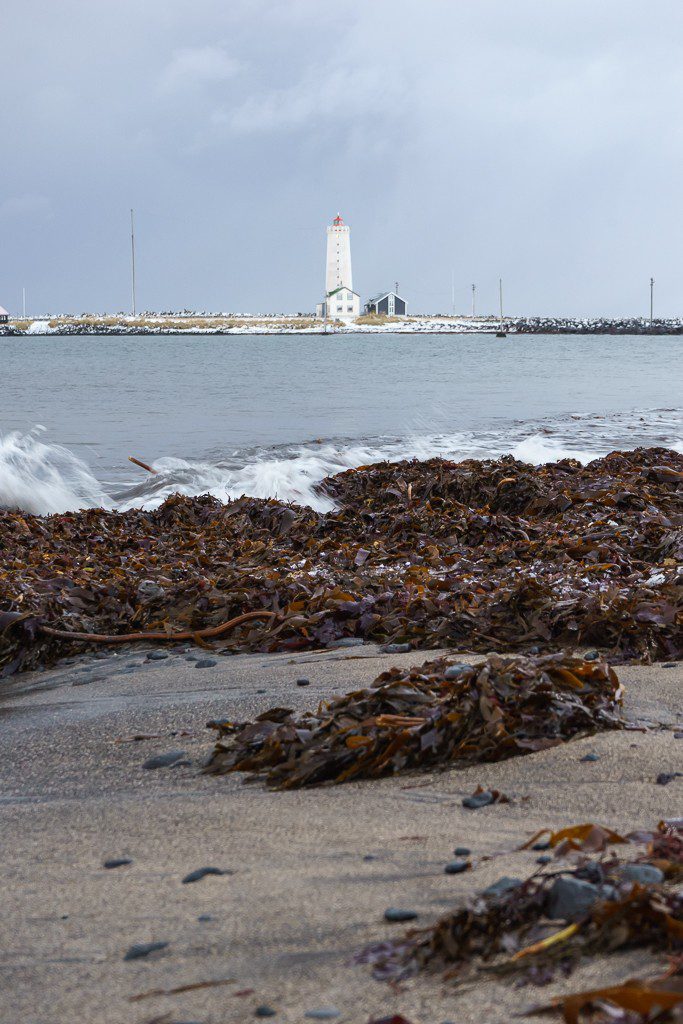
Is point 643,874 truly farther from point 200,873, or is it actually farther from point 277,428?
point 277,428

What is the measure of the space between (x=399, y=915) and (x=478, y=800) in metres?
0.64

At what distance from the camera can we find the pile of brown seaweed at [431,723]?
2.49 meters

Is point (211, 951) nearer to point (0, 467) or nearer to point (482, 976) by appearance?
point (482, 976)

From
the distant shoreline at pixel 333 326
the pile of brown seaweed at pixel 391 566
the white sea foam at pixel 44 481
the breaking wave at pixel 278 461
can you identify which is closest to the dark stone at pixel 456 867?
the pile of brown seaweed at pixel 391 566

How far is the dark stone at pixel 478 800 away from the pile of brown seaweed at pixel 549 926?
22.8 inches

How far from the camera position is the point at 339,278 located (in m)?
124

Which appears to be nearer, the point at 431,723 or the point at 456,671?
the point at 431,723

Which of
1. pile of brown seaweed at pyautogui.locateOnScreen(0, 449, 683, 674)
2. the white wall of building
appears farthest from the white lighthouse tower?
pile of brown seaweed at pyautogui.locateOnScreen(0, 449, 683, 674)

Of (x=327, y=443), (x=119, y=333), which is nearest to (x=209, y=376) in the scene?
(x=327, y=443)

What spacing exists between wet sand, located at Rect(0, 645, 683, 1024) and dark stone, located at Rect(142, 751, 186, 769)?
1.8 inches

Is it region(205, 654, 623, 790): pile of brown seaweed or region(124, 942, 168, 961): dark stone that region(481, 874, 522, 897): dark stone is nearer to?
region(124, 942, 168, 961): dark stone

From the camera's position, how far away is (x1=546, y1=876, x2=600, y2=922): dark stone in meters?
1.46

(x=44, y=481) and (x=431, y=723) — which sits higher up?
(x=44, y=481)

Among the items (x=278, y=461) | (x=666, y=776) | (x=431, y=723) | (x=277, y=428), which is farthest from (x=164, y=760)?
(x=277, y=428)
